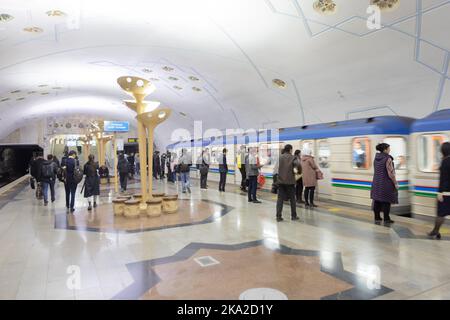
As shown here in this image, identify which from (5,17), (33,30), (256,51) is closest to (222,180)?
(256,51)

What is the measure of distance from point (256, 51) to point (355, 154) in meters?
4.50

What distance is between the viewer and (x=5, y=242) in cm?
523

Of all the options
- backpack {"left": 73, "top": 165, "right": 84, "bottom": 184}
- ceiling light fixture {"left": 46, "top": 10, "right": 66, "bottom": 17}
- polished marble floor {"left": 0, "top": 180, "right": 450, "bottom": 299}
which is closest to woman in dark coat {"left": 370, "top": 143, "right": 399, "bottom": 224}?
polished marble floor {"left": 0, "top": 180, "right": 450, "bottom": 299}

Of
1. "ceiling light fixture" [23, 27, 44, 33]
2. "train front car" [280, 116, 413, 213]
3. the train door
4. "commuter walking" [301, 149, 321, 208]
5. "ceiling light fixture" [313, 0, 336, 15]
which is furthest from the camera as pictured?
the train door

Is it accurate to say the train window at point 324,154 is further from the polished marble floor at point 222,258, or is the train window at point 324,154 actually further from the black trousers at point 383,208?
the black trousers at point 383,208

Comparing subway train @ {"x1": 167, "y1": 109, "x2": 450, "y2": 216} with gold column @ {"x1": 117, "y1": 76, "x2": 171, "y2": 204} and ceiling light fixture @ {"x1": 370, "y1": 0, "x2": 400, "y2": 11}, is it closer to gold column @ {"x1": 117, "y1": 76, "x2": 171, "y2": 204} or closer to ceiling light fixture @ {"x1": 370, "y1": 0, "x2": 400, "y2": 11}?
ceiling light fixture @ {"x1": 370, "y1": 0, "x2": 400, "y2": 11}

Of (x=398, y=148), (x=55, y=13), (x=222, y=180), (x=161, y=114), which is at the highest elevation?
(x=55, y=13)

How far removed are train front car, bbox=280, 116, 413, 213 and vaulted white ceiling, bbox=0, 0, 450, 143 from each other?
5.24 ft

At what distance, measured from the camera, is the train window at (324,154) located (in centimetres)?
921

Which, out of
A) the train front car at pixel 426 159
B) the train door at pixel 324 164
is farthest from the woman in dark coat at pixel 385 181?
the train door at pixel 324 164

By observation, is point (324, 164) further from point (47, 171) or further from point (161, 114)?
point (47, 171)

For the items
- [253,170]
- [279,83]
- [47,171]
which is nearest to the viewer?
[253,170]

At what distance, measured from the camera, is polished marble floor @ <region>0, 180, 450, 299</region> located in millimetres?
3326

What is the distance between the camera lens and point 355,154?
8.29 metres
